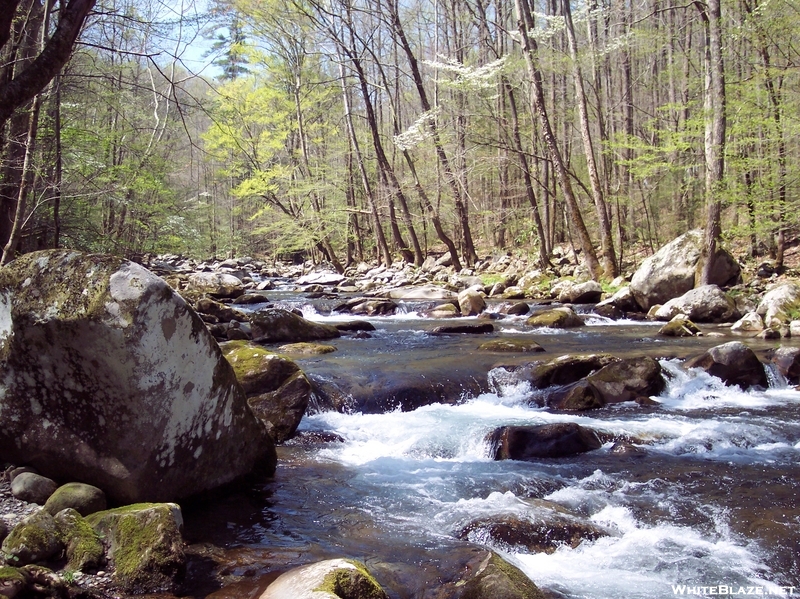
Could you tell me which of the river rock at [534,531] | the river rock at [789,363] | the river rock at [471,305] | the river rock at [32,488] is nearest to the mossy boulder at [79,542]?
the river rock at [32,488]

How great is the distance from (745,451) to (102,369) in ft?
17.6

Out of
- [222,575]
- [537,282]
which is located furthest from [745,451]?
[537,282]

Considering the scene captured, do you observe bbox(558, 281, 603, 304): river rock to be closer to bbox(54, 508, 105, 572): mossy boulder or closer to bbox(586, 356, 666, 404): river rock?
bbox(586, 356, 666, 404): river rock

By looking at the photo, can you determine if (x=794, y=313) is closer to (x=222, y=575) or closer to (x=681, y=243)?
(x=681, y=243)

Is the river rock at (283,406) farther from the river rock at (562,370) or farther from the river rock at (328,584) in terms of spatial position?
the river rock at (562,370)

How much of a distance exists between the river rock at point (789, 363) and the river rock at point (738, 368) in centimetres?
34

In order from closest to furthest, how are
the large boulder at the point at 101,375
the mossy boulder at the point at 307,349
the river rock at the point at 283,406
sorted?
1. the large boulder at the point at 101,375
2. the river rock at the point at 283,406
3. the mossy boulder at the point at 307,349

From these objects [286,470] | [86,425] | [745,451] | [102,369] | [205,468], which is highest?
[102,369]

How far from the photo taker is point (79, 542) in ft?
10.1

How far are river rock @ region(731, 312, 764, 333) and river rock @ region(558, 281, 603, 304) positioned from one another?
11.9 feet

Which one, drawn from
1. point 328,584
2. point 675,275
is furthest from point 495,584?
point 675,275

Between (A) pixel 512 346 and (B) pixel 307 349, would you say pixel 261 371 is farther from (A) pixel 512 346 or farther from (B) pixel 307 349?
(A) pixel 512 346

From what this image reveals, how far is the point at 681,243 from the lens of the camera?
1327 centimetres

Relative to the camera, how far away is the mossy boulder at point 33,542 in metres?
2.92
